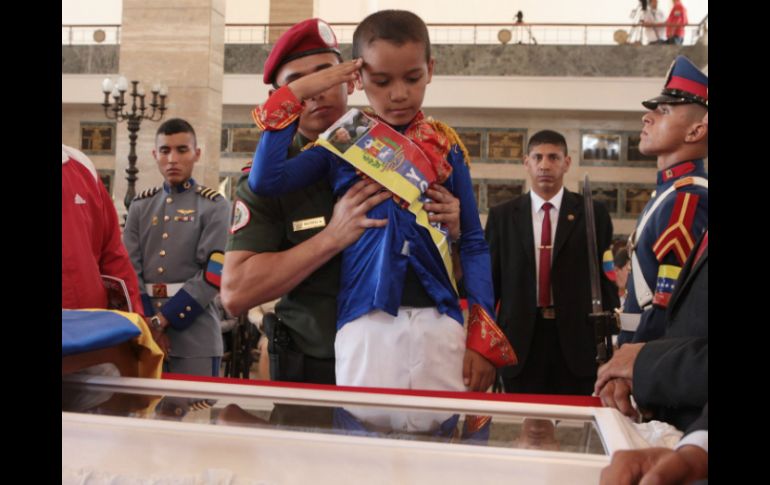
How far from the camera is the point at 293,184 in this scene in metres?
1.76

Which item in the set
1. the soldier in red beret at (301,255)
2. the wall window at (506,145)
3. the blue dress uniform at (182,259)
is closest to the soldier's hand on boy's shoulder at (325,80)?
the soldier in red beret at (301,255)

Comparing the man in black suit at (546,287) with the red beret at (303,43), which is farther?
the man in black suit at (546,287)

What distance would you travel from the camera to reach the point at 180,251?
383 cm

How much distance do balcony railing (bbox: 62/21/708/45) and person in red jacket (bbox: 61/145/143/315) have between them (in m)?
14.9

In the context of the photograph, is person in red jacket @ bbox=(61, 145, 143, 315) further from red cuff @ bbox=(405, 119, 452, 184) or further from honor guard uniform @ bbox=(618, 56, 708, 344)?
honor guard uniform @ bbox=(618, 56, 708, 344)

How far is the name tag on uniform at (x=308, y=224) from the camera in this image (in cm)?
183

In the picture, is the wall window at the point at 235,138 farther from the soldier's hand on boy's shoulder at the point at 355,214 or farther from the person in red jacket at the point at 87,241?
the soldier's hand on boy's shoulder at the point at 355,214

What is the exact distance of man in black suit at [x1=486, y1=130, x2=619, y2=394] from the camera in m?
3.91

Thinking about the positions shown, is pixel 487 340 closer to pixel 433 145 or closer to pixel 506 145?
pixel 433 145

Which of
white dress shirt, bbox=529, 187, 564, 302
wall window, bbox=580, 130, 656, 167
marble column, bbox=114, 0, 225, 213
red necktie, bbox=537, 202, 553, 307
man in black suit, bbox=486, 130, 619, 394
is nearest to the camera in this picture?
man in black suit, bbox=486, 130, 619, 394

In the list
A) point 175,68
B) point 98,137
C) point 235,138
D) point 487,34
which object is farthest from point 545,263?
point 487,34

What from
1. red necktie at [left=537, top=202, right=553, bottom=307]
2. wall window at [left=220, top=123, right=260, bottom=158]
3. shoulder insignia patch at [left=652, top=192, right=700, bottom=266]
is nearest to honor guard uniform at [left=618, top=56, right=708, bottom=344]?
shoulder insignia patch at [left=652, top=192, right=700, bottom=266]

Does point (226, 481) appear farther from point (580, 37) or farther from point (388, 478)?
point (580, 37)
